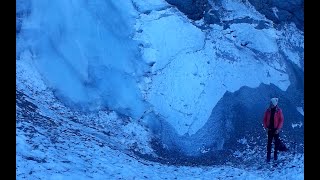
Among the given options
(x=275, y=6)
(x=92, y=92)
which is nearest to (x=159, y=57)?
(x=92, y=92)

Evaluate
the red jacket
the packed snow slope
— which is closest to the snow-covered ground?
the packed snow slope

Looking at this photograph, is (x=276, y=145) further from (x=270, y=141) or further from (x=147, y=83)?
(x=147, y=83)

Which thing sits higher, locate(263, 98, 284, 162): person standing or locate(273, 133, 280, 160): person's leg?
locate(263, 98, 284, 162): person standing

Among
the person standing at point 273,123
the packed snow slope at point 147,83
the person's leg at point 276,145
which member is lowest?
the person's leg at point 276,145

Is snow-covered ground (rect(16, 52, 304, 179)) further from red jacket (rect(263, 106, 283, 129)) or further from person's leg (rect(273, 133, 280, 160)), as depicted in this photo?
red jacket (rect(263, 106, 283, 129))

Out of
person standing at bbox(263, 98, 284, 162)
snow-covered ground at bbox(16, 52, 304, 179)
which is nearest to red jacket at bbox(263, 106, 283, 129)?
person standing at bbox(263, 98, 284, 162)

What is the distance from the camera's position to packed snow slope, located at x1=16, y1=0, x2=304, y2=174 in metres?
1.96

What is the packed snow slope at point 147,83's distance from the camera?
6.43ft

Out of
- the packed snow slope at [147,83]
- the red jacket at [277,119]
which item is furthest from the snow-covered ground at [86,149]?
the red jacket at [277,119]

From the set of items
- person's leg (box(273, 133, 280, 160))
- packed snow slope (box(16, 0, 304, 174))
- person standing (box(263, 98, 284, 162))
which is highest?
packed snow slope (box(16, 0, 304, 174))

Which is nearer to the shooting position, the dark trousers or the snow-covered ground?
the snow-covered ground

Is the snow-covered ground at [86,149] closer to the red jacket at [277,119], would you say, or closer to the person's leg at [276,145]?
the person's leg at [276,145]

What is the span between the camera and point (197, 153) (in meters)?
1.97

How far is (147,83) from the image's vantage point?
201 cm
